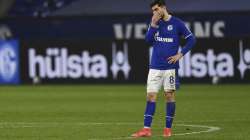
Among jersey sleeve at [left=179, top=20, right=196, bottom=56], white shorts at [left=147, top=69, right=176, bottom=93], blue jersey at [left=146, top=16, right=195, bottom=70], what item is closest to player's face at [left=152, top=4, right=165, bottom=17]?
blue jersey at [left=146, top=16, right=195, bottom=70]

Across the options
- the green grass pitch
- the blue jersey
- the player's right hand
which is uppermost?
the player's right hand

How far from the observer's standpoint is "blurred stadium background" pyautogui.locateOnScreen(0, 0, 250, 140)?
16281 mm

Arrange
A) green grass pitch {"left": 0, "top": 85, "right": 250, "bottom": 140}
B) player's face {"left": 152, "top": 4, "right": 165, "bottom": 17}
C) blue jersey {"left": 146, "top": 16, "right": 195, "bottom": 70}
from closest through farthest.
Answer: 1. player's face {"left": 152, "top": 4, "right": 165, "bottom": 17}
2. blue jersey {"left": 146, "top": 16, "right": 195, "bottom": 70}
3. green grass pitch {"left": 0, "top": 85, "right": 250, "bottom": 140}

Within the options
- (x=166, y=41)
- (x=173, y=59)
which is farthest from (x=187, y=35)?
(x=173, y=59)

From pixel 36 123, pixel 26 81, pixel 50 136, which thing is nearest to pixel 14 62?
pixel 26 81

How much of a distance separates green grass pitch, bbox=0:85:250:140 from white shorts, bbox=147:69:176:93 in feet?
2.43

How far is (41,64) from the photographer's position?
31203 mm

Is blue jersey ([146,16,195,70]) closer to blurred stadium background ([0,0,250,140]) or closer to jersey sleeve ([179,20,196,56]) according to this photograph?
jersey sleeve ([179,20,196,56])

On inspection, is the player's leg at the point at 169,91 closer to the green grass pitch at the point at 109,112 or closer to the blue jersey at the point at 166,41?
the blue jersey at the point at 166,41

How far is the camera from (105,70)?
30906 millimetres

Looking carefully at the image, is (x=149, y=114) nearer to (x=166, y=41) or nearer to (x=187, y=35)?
(x=166, y=41)

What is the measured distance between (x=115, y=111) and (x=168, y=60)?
6.14 metres

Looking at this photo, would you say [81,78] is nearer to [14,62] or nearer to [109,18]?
[14,62]

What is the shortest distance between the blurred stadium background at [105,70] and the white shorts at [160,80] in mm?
808
